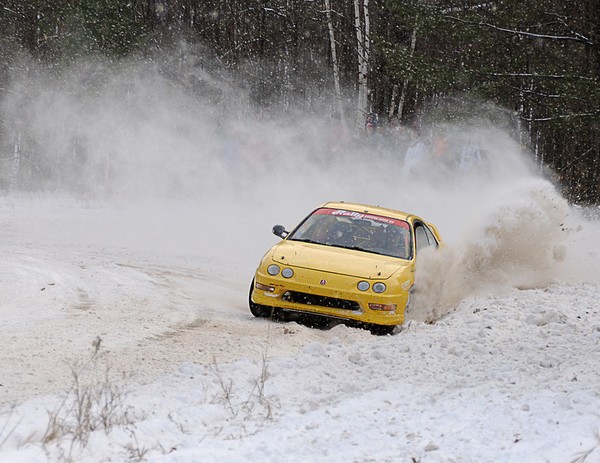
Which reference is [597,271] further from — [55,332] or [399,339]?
[55,332]

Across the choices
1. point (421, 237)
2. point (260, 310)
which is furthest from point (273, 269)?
point (421, 237)

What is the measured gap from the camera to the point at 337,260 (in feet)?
32.3

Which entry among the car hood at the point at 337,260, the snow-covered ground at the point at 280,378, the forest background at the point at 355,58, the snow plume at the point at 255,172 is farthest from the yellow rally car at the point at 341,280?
the forest background at the point at 355,58

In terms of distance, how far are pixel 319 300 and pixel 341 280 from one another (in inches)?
12.8

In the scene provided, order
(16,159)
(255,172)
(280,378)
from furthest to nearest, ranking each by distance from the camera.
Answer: (16,159), (255,172), (280,378)

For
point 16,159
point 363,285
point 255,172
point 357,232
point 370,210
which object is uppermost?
point 370,210

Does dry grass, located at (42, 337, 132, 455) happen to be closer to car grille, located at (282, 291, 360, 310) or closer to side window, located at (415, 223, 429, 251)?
car grille, located at (282, 291, 360, 310)

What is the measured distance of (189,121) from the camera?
32688 mm

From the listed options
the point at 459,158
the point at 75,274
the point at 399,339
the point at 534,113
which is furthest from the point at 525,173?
the point at 399,339

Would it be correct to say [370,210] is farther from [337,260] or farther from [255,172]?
[255,172]

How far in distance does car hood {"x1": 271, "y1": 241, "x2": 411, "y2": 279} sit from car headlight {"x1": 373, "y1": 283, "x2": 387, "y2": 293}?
12 centimetres

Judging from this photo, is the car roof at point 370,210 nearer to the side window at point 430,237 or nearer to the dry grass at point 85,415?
the side window at point 430,237

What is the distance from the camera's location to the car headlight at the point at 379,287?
30.7 feet

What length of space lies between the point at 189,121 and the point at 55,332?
25.4 m
